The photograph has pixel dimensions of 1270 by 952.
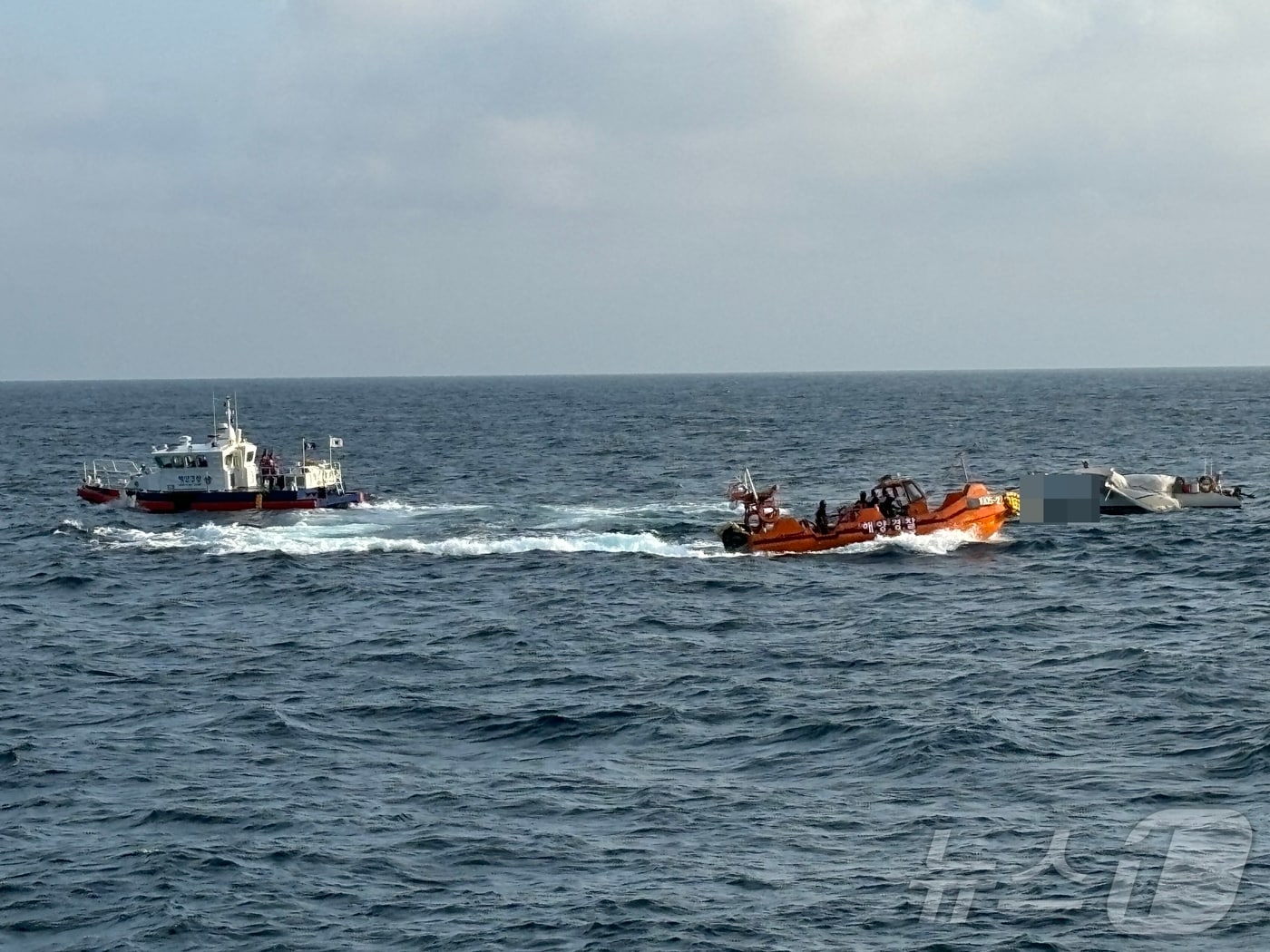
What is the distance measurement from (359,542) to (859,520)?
70.5ft

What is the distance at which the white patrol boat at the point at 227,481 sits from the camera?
79938 millimetres

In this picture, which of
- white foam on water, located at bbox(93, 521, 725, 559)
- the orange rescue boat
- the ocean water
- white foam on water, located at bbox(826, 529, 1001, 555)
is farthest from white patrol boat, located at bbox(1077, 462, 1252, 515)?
white foam on water, located at bbox(93, 521, 725, 559)

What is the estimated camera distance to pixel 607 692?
3997 centimetres

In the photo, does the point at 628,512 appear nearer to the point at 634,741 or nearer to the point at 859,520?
the point at 859,520

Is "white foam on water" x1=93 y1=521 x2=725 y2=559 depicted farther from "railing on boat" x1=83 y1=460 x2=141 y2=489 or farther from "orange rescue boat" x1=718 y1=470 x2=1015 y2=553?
"railing on boat" x1=83 y1=460 x2=141 y2=489

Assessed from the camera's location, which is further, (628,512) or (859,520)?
(628,512)

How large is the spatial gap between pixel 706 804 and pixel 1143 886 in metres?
8.28

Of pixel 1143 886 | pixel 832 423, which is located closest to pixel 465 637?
pixel 1143 886

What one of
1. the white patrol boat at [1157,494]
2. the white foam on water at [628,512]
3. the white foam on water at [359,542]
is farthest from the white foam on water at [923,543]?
the white foam on water at [628,512]

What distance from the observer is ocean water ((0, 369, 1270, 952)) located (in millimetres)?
25781

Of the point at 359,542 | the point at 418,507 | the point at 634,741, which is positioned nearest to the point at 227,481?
the point at 418,507

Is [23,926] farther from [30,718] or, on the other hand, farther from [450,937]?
[30,718]

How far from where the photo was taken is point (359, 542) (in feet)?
224

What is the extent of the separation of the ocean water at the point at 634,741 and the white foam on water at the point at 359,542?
42cm
